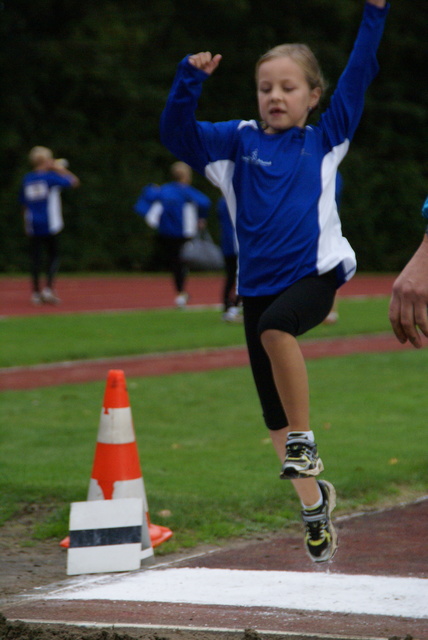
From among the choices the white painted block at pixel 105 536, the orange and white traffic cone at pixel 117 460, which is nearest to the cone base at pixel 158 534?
the orange and white traffic cone at pixel 117 460

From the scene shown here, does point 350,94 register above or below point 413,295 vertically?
above

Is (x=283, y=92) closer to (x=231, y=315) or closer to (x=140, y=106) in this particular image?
(x=231, y=315)

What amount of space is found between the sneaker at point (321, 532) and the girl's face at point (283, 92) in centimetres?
157

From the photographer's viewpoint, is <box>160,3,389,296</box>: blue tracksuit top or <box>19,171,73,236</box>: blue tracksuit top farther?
<box>19,171,73,236</box>: blue tracksuit top

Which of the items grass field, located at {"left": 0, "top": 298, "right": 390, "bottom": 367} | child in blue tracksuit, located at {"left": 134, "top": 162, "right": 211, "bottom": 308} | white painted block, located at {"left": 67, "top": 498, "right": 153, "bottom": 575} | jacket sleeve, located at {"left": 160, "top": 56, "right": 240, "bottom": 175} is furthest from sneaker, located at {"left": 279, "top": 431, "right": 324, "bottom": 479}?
child in blue tracksuit, located at {"left": 134, "top": 162, "right": 211, "bottom": 308}

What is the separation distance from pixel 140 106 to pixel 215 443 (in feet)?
86.6

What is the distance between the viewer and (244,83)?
3528 cm

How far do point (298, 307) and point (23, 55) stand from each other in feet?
94.8

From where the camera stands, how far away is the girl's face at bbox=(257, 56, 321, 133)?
4762 mm

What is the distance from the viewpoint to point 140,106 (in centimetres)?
3288

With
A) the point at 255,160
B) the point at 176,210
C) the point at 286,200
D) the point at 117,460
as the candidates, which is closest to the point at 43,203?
the point at 176,210

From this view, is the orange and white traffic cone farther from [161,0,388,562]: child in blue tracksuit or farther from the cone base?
[161,0,388,562]: child in blue tracksuit

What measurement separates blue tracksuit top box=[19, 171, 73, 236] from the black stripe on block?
13.4 meters

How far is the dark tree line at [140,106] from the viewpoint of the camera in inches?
1227
